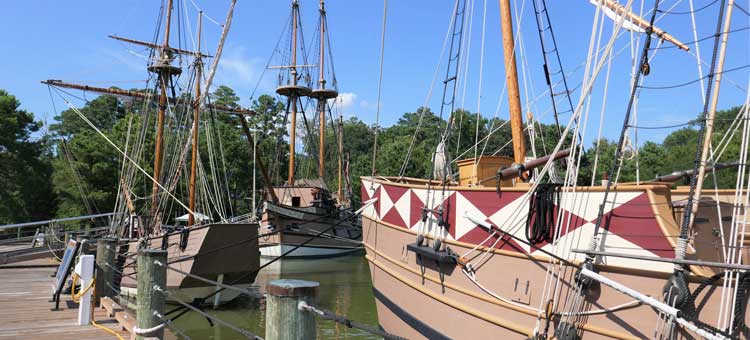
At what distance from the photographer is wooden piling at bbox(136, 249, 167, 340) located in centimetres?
451

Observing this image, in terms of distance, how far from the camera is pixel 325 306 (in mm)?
13383

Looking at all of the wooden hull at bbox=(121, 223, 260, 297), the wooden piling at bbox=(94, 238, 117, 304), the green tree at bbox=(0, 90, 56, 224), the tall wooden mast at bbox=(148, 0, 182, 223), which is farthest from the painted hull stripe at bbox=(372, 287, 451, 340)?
the green tree at bbox=(0, 90, 56, 224)

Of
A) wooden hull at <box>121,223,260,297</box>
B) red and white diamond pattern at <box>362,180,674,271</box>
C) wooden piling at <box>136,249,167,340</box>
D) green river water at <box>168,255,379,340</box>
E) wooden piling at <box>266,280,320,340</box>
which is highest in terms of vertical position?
red and white diamond pattern at <box>362,180,674,271</box>

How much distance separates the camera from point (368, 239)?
29.7 ft

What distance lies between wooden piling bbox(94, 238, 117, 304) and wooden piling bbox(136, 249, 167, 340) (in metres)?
2.64

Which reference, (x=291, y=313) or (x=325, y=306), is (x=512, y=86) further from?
(x=325, y=306)

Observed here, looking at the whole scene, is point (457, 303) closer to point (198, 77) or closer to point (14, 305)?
point (14, 305)

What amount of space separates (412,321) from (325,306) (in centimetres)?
663

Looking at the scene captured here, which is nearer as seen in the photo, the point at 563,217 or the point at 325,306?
the point at 563,217

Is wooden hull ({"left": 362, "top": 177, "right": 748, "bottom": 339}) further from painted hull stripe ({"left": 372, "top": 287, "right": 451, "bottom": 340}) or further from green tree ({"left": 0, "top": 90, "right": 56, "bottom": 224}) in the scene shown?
green tree ({"left": 0, "top": 90, "right": 56, "bottom": 224})

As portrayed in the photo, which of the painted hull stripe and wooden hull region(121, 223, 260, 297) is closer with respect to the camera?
the painted hull stripe

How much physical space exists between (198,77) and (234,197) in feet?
67.4

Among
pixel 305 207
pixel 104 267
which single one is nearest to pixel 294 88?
pixel 305 207

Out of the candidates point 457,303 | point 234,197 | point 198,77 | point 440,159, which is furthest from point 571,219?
point 234,197
